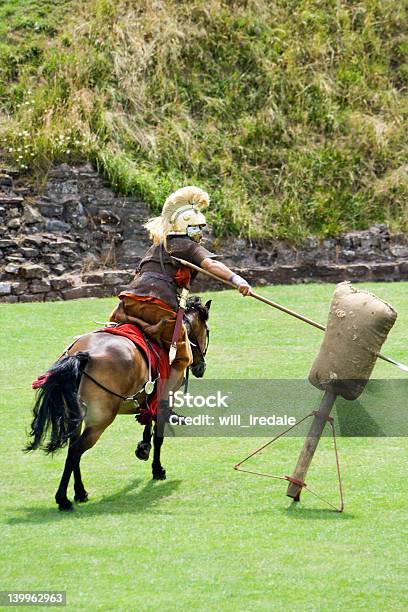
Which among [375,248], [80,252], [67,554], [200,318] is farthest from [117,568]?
[375,248]

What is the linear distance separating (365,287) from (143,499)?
1092 centimetres

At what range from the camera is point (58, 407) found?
7125 mm

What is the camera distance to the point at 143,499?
7711 millimetres

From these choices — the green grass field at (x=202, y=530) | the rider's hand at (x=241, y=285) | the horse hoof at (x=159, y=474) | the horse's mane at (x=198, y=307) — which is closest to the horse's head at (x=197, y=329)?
the horse's mane at (x=198, y=307)

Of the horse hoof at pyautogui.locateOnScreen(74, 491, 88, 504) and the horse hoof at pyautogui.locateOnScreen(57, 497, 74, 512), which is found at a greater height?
the horse hoof at pyautogui.locateOnScreen(57, 497, 74, 512)

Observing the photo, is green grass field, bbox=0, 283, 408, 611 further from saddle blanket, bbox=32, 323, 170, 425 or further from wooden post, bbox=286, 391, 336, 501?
saddle blanket, bbox=32, 323, 170, 425

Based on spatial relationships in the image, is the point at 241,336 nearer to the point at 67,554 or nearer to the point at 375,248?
the point at 375,248

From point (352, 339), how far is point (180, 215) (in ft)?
5.66

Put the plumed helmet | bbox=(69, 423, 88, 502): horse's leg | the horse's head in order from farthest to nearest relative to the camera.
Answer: the horse's head
the plumed helmet
bbox=(69, 423, 88, 502): horse's leg

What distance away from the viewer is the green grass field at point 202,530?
584cm

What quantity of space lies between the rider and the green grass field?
3.21ft

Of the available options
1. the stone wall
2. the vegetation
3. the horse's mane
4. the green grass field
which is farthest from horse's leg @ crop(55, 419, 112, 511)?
the vegetation

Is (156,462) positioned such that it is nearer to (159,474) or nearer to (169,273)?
(159,474)

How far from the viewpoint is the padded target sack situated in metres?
7.08
